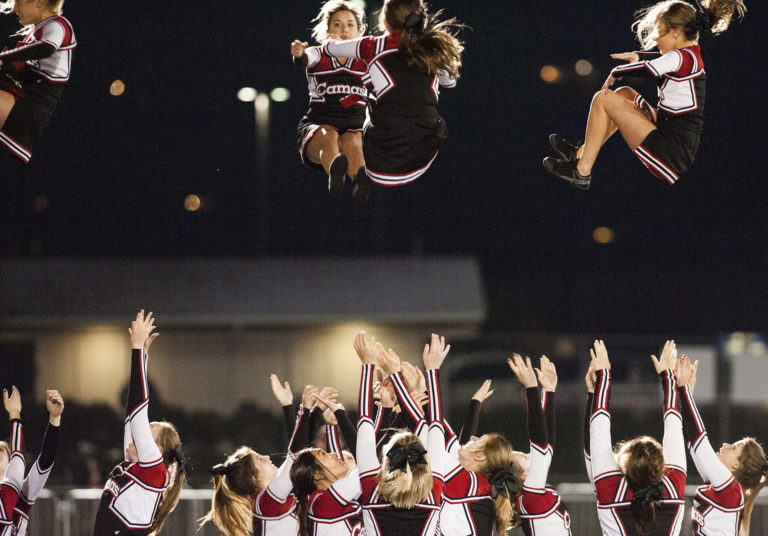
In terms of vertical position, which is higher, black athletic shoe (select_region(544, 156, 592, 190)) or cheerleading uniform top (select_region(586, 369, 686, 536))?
black athletic shoe (select_region(544, 156, 592, 190))

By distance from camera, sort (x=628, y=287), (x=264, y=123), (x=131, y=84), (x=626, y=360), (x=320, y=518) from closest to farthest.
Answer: (x=320, y=518)
(x=626, y=360)
(x=264, y=123)
(x=628, y=287)
(x=131, y=84)

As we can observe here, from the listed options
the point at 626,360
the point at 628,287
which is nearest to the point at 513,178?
the point at 628,287

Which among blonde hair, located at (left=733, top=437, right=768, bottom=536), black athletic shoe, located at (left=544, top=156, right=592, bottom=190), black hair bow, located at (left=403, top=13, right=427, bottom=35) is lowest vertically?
blonde hair, located at (left=733, top=437, right=768, bottom=536)

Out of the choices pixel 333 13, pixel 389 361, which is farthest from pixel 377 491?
pixel 333 13

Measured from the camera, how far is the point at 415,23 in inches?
175

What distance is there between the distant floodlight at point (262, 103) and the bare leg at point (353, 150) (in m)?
9.49

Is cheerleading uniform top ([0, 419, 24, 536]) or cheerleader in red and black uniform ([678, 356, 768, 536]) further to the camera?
cheerleading uniform top ([0, 419, 24, 536])

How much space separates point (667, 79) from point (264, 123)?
1049 cm

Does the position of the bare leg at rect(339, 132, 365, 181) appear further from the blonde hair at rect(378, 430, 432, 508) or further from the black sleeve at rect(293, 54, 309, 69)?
the blonde hair at rect(378, 430, 432, 508)

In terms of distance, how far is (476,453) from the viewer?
5.15 metres

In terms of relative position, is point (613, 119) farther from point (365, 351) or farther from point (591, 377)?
point (365, 351)

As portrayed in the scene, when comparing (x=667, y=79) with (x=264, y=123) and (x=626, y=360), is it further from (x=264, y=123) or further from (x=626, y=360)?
(x=264, y=123)

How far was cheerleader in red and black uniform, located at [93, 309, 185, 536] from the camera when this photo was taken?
16.0 ft

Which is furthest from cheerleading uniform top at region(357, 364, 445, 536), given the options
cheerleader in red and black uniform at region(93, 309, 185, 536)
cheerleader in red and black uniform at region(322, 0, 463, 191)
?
cheerleader in red and black uniform at region(93, 309, 185, 536)
